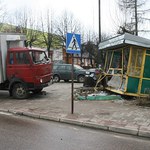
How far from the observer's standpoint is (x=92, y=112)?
1009 cm

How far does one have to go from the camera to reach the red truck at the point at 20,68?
519 inches

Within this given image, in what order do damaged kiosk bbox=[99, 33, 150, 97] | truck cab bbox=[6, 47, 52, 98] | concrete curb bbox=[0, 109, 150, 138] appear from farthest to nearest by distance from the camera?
truck cab bbox=[6, 47, 52, 98]
damaged kiosk bbox=[99, 33, 150, 97]
concrete curb bbox=[0, 109, 150, 138]

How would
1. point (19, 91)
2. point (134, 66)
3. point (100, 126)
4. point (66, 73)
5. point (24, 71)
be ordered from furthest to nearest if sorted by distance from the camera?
point (66, 73)
point (19, 91)
point (24, 71)
point (134, 66)
point (100, 126)

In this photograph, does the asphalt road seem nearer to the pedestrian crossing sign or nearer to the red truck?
the pedestrian crossing sign

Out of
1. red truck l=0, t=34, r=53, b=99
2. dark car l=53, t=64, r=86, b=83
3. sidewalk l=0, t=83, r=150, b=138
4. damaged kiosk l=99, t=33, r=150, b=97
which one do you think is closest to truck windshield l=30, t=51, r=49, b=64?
red truck l=0, t=34, r=53, b=99

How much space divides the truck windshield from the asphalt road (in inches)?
195

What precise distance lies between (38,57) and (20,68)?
3.40 ft

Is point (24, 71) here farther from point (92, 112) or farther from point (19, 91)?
point (92, 112)

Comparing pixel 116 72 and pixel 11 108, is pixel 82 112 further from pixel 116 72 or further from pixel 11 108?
pixel 116 72

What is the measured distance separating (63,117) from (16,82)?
197 inches

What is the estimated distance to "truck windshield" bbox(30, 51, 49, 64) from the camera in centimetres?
1332

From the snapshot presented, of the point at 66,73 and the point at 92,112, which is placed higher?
the point at 92,112

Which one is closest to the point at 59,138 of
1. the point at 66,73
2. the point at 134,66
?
the point at 134,66

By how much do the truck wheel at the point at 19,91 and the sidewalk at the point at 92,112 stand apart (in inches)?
14.5
